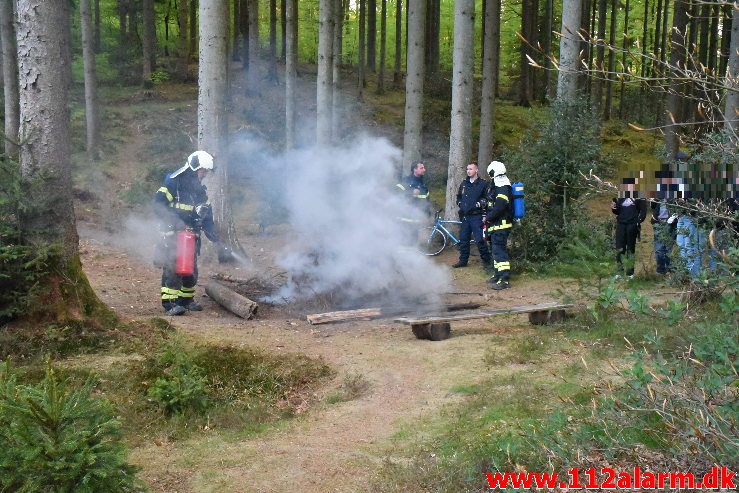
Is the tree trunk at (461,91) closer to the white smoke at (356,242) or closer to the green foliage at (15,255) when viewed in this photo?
the white smoke at (356,242)

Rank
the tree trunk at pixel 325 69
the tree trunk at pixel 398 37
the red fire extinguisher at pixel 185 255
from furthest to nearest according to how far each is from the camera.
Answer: the tree trunk at pixel 398 37
the tree trunk at pixel 325 69
the red fire extinguisher at pixel 185 255

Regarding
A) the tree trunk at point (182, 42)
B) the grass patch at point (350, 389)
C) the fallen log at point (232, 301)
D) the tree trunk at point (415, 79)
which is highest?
the tree trunk at point (182, 42)

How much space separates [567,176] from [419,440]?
26.5 ft

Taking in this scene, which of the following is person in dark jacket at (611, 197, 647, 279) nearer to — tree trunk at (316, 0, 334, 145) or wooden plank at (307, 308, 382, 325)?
wooden plank at (307, 308, 382, 325)

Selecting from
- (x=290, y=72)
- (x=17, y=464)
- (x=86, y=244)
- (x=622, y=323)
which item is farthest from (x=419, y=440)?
(x=290, y=72)

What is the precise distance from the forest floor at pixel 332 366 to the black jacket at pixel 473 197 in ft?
4.11

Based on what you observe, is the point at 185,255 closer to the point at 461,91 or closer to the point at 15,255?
the point at 15,255

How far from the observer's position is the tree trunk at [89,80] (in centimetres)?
2052

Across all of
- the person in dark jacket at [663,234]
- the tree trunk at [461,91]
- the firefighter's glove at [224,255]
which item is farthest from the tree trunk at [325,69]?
the person in dark jacket at [663,234]

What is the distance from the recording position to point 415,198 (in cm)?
1432

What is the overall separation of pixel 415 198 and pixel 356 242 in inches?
119

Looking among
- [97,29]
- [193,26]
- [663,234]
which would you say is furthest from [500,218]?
[193,26]

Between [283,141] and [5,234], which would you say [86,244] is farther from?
[283,141]

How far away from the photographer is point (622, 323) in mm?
8375
